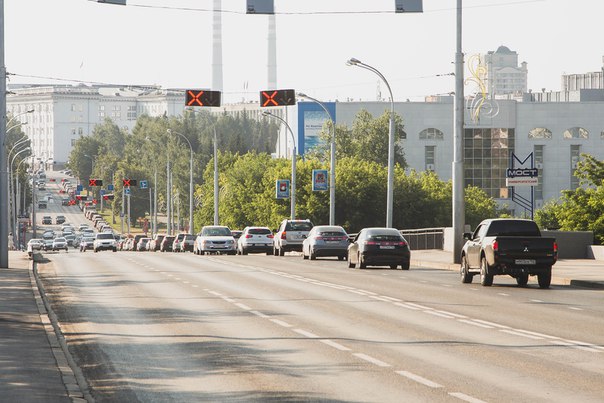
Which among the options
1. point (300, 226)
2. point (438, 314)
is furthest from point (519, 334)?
point (300, 226)

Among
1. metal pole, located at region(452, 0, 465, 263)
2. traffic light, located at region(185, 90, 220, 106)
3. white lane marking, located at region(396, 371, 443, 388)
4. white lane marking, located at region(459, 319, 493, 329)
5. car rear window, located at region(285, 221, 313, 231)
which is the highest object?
traffic light, located at region(185, 90, 220, 106)

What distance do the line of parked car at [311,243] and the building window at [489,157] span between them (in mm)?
78159

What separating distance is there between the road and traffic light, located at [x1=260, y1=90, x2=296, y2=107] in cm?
2673

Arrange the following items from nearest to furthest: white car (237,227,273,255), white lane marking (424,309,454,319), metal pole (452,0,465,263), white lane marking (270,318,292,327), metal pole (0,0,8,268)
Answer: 1. white lane marking (270,318,292,327)
2. white lane marking (424,309,454,319)
3. metal pole (0,0,8,268)
4. metal pole (452,0,465,263)
5. white car (237,227,273,255)

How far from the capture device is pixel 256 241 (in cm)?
6712

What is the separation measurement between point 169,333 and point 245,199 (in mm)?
107250

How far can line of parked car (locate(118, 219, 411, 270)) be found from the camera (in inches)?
1801

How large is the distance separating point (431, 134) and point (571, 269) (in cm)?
12372

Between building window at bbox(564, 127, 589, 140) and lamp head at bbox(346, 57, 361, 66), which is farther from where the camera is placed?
building window at bbox(564, 127, 589, 140)

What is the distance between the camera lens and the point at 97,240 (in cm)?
10100

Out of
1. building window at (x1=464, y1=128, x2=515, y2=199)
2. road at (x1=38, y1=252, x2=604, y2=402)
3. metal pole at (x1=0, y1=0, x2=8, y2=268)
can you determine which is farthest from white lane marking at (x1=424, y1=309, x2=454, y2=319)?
building window at (x1=464, y1=128, x2=515, y2=199)

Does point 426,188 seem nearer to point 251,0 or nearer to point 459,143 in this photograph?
point 459,143

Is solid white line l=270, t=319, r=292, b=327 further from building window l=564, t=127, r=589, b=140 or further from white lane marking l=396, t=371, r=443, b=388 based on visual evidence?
building window l=564, t=127, r=589, b=140

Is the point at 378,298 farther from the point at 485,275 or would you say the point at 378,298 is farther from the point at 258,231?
the point at 258,231
